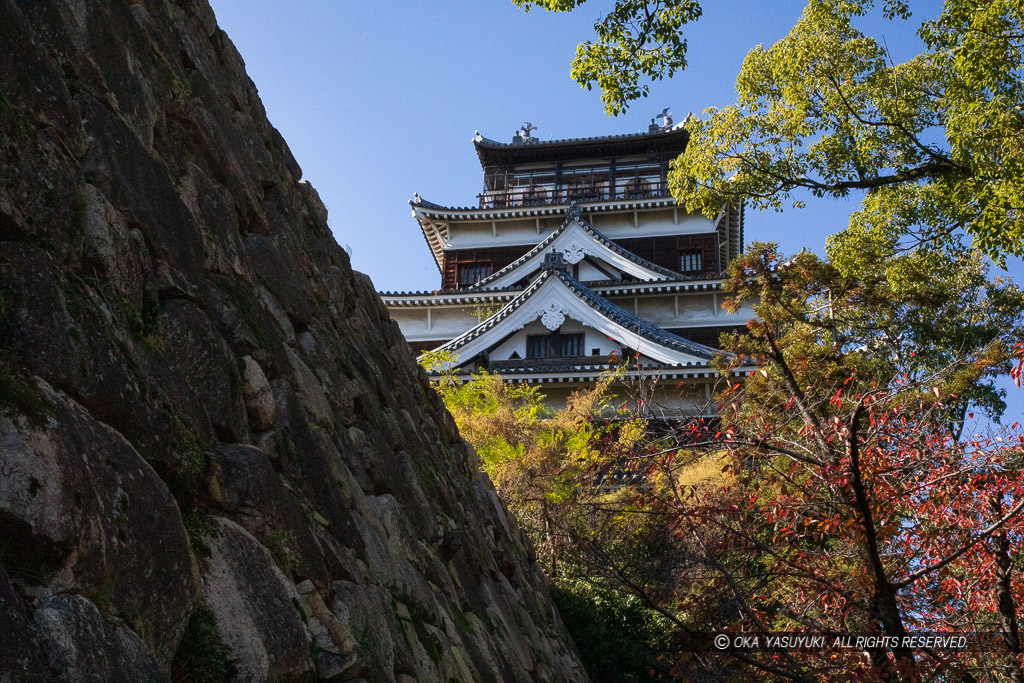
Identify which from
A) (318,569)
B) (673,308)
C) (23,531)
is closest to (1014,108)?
(318,569)

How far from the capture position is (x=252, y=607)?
2586 millimetres

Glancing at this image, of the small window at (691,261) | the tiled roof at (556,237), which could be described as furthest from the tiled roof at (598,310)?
the small window at (691,261)

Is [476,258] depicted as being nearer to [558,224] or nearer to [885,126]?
[558,224]

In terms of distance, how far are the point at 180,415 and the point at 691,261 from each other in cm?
2669

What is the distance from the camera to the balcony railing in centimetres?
2862

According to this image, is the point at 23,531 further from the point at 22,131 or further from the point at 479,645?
the point at 479,645

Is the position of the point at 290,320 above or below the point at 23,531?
above

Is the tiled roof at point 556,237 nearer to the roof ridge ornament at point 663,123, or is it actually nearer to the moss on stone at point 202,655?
the roof ridge ornament at point 663,123

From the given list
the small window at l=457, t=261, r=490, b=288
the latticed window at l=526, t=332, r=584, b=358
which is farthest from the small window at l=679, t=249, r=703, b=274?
the latticed window at l=526, t=332, r=584, b=358

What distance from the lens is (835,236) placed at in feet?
37.9

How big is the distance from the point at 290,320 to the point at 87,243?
168 centimetres

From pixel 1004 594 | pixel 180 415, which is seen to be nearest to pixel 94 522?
pixel 180 415

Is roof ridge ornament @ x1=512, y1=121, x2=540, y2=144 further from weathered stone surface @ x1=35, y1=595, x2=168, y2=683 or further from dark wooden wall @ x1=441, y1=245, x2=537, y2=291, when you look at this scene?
weathered stone surface @ x1=35, y1=595, x2=168, y2=683

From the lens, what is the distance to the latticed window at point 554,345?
22453mm
